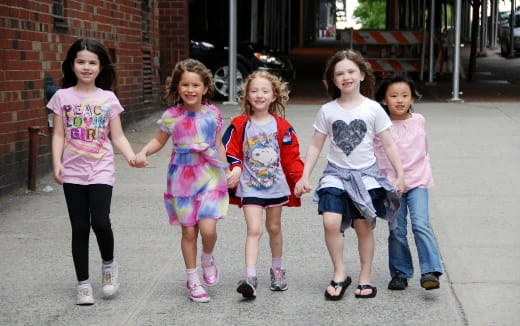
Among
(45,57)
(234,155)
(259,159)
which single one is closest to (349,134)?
(259,159)

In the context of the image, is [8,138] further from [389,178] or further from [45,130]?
[389,178]

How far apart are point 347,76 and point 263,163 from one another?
654mm

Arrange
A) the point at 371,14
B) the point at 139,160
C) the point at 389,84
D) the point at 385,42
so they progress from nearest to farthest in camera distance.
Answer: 1. the point at 139,160
2. the point at 389,84
3. the point at 385,42
4. the point at 371,14

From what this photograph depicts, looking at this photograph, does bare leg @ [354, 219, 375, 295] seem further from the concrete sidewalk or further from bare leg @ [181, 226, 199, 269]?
bare leg @ [181, 226, 199, 269]

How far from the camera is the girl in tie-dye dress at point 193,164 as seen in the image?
210 inches

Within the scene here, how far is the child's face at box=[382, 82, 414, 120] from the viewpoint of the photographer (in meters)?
5.50

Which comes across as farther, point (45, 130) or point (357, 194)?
point (45, 130)

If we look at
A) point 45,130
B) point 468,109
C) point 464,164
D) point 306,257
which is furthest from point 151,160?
point 468,109

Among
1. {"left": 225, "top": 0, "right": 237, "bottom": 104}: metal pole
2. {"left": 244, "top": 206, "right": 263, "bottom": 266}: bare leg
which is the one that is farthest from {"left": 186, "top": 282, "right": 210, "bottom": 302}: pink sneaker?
→ {"left": 225, "top": 0, "right": 237, "bottom": 104}: metal pole

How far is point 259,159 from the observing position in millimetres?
5422

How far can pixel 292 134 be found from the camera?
5508 mm

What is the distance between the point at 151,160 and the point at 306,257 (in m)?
4.69

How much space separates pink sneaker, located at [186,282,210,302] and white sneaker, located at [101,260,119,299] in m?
0.42

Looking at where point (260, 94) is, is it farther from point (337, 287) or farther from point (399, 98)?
point (337, 287)
